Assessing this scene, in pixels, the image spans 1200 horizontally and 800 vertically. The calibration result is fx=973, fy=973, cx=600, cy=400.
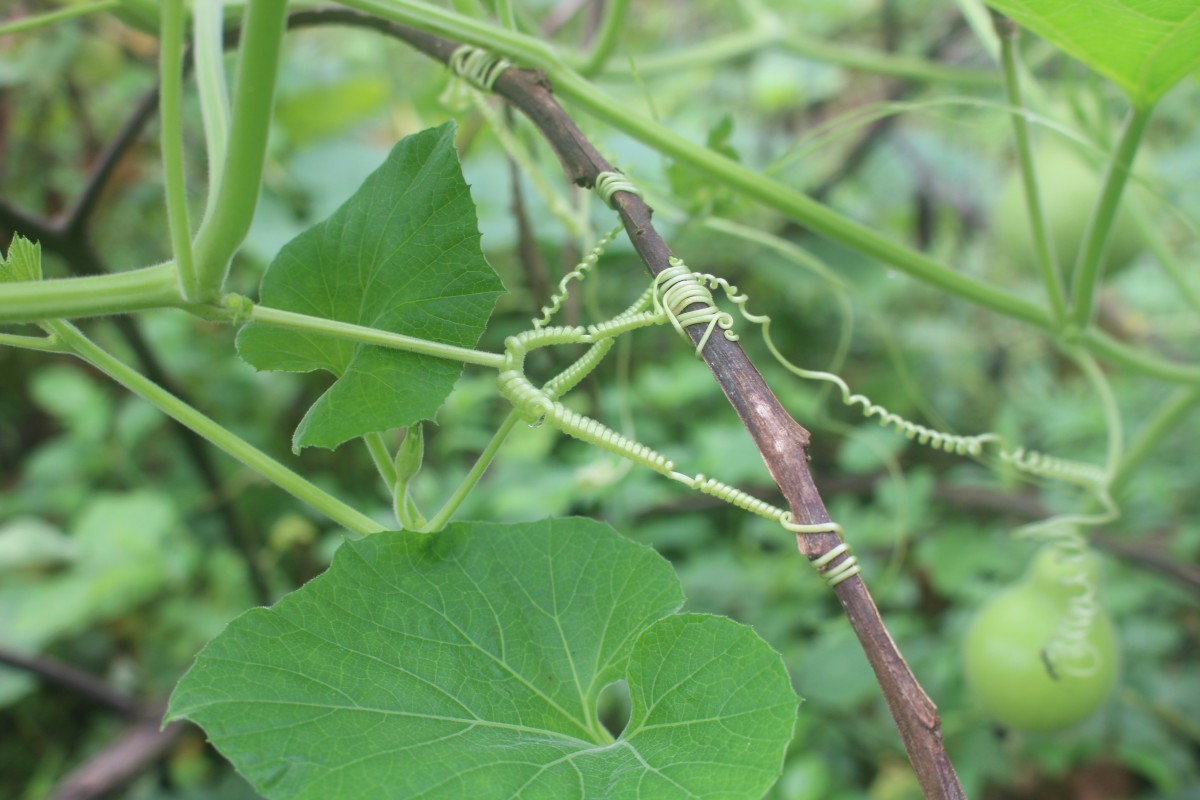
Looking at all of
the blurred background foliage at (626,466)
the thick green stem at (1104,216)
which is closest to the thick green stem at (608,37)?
the blurred background foliage at (626,466)

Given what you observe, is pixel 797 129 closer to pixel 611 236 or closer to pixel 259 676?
pixel 611 236

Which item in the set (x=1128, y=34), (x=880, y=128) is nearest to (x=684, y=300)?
(x=1128, y=34)

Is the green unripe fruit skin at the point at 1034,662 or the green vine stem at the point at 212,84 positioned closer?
the green vine stem at the point at 212,84

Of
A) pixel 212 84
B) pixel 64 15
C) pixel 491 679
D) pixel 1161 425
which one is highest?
pixel 64 15

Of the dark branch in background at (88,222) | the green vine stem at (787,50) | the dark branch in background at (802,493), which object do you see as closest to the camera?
the dark branch in background at (802,493)

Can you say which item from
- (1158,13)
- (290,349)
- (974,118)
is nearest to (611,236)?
(290,349)

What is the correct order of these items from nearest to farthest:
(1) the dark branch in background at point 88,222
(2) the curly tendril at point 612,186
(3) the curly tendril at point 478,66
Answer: (2) the curly tendril at point 612,186, (3) the curly tendril at point 478,66, (1) the dark branch in background at point 88,222

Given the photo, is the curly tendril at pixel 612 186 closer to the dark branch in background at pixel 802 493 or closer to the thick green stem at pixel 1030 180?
the dark branch in background at pixel 802 493

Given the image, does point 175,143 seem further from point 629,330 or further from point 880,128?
point 880,128
